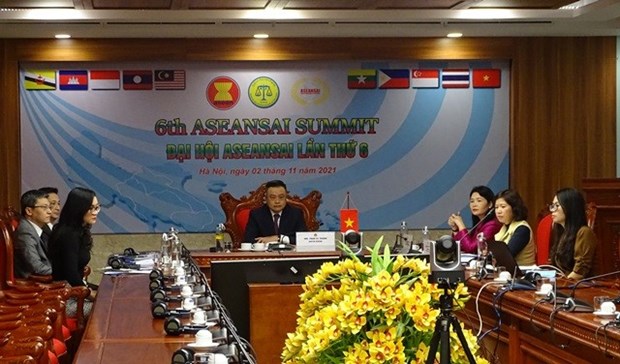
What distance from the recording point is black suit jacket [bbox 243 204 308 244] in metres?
9.48

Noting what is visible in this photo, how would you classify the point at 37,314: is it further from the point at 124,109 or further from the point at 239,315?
the point at 124,109

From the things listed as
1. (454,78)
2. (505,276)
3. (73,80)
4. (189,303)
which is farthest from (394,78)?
(189,303)

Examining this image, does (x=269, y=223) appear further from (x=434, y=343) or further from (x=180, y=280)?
(x=434, y=343)

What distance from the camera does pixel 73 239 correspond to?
7.47 metres

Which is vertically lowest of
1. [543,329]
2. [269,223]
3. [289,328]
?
[289,328]

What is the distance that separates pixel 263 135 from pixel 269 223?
1.70 meters

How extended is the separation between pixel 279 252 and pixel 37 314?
11.7ft

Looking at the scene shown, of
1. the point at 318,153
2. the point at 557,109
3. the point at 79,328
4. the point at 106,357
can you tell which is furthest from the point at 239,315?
the point at 557,109

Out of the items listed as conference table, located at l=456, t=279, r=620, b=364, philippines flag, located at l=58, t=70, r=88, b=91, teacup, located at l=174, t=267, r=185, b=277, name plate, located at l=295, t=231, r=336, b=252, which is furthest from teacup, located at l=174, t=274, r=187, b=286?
philippines flag, located at l=58, t=70, r=88, b=91

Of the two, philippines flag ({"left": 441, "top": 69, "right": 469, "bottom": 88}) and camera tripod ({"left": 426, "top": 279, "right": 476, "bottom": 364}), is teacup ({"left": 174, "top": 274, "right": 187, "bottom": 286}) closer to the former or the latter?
camera tripod ({"left": 426, "top": 279, "right": 476, "bottom": 364})

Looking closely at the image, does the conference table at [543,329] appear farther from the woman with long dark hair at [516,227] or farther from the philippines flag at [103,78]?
the philippines flag at [103,78]

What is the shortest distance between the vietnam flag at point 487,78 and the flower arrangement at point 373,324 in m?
8.67

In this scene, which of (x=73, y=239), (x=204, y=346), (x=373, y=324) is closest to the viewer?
(x=373, y=324)

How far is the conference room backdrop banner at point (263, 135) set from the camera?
10.7 metres
